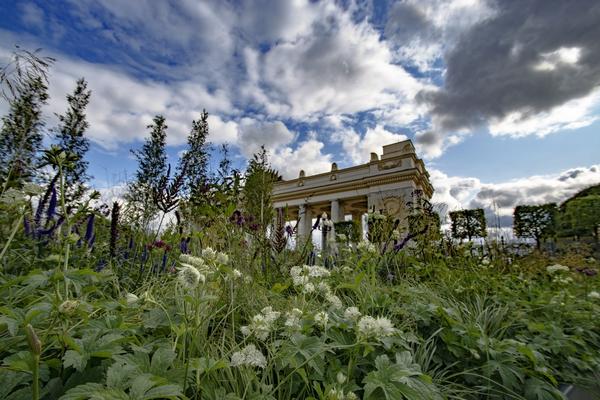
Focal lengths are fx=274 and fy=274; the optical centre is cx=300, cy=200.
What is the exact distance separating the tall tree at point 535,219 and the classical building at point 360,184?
4.90 metres

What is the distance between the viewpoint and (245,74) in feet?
17.6

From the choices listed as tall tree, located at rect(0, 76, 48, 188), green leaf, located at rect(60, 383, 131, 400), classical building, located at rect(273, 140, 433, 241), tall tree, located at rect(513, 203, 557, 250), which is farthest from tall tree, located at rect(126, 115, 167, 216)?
tall tree, located at rect(513, 203, 557, 250)

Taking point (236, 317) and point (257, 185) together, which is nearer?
point (236, 317)

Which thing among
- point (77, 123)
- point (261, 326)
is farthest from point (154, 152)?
point (261, 326)

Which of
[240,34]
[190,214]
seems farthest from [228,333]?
[240,34]

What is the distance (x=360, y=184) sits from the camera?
19.0 m

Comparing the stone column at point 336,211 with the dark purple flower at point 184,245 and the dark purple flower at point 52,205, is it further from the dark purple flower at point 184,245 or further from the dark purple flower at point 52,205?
the dark purple flower at point 52,205

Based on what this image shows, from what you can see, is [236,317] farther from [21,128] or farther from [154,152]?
[154,152]

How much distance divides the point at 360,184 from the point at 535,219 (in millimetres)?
9779

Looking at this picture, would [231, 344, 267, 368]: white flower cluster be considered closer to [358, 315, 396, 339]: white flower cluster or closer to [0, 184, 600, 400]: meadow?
[0, 184, 600, 400]: meadow

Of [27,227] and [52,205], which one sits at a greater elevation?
[52,205]

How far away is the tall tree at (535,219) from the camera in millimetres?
14351

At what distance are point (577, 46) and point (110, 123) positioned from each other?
9.48 metres

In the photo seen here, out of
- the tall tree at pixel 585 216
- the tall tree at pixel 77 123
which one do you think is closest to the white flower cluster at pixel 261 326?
the tall tree at pixel 77 123
